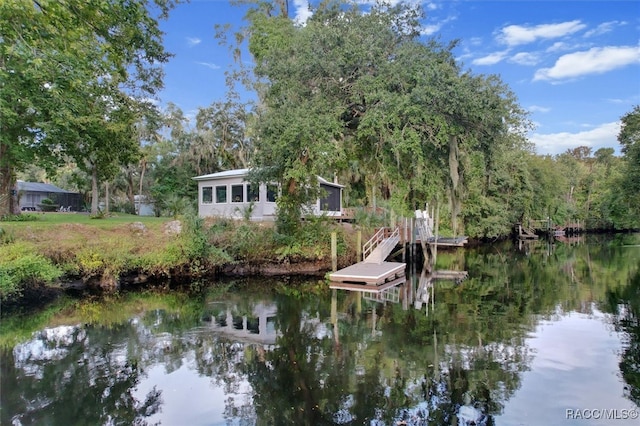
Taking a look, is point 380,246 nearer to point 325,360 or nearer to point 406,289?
point 406,289

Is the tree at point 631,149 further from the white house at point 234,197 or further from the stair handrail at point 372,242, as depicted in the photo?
the white house at point 234,197

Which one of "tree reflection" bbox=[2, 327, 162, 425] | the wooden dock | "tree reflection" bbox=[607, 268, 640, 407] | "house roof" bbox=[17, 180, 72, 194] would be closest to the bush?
"tree reflection" bbox=[2, 327, 162, 425]

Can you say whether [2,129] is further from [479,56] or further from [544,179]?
[544,179]

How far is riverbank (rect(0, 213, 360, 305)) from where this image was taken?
36.5ft

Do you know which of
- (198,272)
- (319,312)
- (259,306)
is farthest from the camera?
(198,272)

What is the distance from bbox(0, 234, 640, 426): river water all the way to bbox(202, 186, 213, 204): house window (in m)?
10.2

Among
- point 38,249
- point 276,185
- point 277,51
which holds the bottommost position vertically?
point 38,249

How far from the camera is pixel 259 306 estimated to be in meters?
11.3

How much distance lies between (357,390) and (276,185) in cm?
1237

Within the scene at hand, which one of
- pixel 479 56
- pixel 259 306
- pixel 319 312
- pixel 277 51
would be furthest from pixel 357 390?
pixel 479 56

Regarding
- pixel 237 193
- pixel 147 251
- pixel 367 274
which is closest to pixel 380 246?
pixel 367 274

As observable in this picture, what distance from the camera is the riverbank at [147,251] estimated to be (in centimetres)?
1112

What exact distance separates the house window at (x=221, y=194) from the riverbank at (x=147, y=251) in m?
4.94

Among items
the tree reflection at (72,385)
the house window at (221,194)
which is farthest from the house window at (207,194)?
the tree reflection at (72,385)
